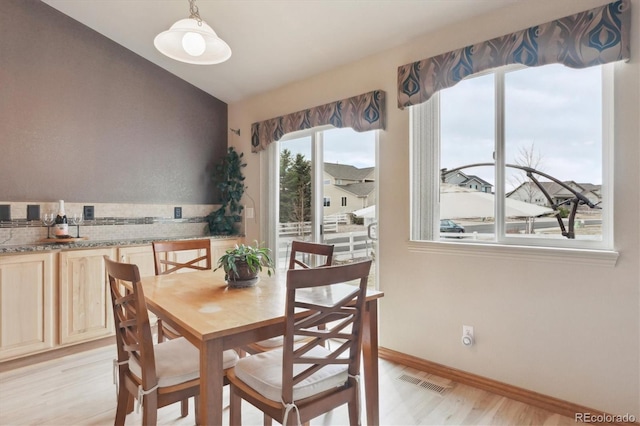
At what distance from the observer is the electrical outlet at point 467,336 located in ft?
8.11

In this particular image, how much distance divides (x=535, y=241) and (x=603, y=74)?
3.36 feet

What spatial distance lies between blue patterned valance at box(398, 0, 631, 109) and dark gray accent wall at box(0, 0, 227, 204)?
2.66 meters

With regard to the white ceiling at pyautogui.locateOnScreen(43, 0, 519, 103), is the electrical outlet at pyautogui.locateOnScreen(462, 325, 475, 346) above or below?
below

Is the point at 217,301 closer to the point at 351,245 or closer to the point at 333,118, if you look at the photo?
the point at 351,245

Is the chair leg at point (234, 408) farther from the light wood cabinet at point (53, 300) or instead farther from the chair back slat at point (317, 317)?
the light wood cabinet at point (53, 300)

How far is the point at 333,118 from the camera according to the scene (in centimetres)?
323

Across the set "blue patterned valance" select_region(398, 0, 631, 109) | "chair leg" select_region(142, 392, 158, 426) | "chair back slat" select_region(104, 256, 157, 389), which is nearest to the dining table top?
"chair back slat" select_region(104, 256, 157, 389)

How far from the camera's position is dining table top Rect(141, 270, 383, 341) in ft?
4.56

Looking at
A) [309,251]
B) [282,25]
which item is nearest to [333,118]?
[282,25]

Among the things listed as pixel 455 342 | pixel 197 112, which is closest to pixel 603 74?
pixel 455 342

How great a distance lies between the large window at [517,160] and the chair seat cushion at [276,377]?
150 cm

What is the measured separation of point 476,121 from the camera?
258 centimetres

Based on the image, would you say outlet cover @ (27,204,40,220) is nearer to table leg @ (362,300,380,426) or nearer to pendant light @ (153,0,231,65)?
pendant light @ (153,0,231,65)

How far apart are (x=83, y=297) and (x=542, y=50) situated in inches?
148
